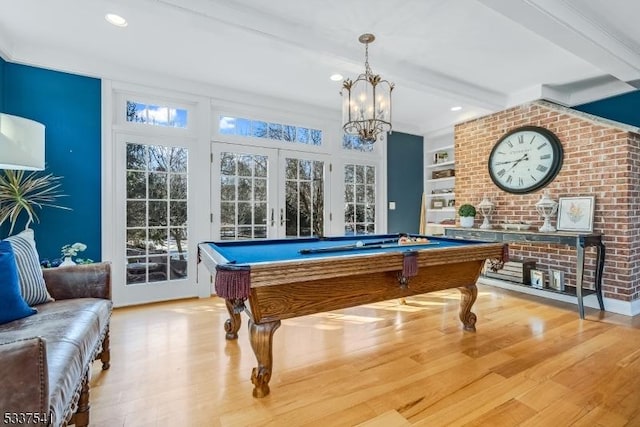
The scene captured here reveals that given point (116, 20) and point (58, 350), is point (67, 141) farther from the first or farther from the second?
point (58, 350)

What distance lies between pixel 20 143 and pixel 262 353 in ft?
6.48

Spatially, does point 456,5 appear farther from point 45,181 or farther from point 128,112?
point 45,181

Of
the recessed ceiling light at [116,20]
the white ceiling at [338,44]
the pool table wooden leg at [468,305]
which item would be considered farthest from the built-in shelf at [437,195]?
the recessed ceiling light at [116,20]

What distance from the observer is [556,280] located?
3455 mm

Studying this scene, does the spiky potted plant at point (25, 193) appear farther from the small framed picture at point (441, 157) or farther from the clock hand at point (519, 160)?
the small framed picture at point (441, 157)

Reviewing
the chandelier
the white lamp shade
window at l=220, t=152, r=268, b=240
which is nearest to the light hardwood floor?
window at l=220, t=152, r=268, b=240

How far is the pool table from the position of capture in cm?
159

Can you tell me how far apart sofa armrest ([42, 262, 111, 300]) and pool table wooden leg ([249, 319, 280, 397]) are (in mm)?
1062

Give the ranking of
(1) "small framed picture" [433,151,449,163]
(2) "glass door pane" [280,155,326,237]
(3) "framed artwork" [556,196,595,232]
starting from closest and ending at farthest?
(3) "framed artwork" [556,196,595,232], (2) "glass door pane" [280,155,326,237], (1) "small framed picture" [433,151,449,163]

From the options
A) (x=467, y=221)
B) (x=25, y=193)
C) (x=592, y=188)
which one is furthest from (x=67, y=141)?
(x=592, y=188)

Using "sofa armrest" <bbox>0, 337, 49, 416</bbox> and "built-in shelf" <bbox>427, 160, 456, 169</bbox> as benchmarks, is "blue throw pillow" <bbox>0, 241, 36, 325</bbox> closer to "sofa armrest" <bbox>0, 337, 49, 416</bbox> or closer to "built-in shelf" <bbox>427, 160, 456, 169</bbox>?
"sofa armrest" <bbox>0, 337, 49, 416</bbox>

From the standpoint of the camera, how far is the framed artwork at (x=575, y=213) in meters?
3.35

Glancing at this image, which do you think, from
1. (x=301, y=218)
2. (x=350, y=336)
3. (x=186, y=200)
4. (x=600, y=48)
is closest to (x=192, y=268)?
(x=186, y=200)

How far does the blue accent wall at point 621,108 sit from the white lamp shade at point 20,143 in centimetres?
559
